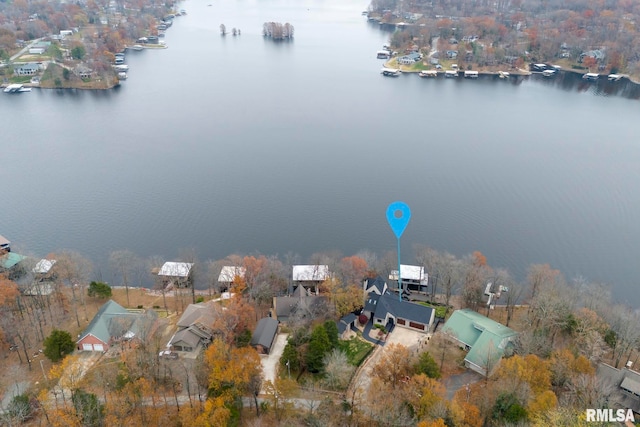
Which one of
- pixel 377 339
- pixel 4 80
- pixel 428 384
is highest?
pixel 4 80

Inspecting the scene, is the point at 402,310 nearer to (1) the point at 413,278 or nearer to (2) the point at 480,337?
(2) the point at 480,337

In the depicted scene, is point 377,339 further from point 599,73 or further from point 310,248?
point 599,73

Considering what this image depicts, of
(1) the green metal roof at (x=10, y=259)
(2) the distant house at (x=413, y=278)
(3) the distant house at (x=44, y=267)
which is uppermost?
(3) the distant house at (x=44, y=267)

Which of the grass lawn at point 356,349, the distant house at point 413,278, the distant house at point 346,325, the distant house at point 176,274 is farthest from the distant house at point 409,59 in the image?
the grass lawn at point 356,349

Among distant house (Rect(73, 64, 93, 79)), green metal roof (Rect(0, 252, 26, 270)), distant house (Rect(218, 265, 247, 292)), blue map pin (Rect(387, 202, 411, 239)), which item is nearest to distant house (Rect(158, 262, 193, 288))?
distant house (Rect(218, 265, 247, 292))

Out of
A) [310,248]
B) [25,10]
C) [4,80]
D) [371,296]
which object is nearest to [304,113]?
[310,248]

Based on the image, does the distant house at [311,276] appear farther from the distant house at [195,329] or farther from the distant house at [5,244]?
the distant house at [5,244]
